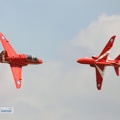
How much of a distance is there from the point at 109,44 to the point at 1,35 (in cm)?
2414

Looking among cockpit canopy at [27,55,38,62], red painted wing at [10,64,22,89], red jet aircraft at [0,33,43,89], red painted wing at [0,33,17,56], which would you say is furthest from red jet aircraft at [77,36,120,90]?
red painted wing at [0,33,17,56]

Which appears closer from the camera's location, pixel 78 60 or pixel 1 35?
pixel 78 60

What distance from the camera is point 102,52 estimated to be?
405 feet

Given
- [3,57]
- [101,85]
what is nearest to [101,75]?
[101,85]

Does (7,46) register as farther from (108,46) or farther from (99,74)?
(108,46)

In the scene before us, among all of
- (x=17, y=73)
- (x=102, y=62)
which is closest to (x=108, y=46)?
(x=102, y=62)

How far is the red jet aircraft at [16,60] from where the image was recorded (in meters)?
121

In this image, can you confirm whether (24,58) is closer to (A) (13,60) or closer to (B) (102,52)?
(A) (13,60)

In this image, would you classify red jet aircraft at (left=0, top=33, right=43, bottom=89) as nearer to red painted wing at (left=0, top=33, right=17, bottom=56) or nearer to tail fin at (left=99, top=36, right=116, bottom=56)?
red painted wing at (left=0, top=33, right=17, bottom=56)

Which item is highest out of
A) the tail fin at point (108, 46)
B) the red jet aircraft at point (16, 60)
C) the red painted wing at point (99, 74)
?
the tail fin at point (108, 46)

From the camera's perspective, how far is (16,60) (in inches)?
4833

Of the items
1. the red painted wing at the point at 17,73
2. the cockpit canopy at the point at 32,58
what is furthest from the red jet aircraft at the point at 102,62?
the red painted wing at the point at 17,73

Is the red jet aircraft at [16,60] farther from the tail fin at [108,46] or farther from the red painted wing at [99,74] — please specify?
the tail fin at [108,46]

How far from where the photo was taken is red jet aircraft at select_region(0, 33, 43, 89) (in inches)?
4769
